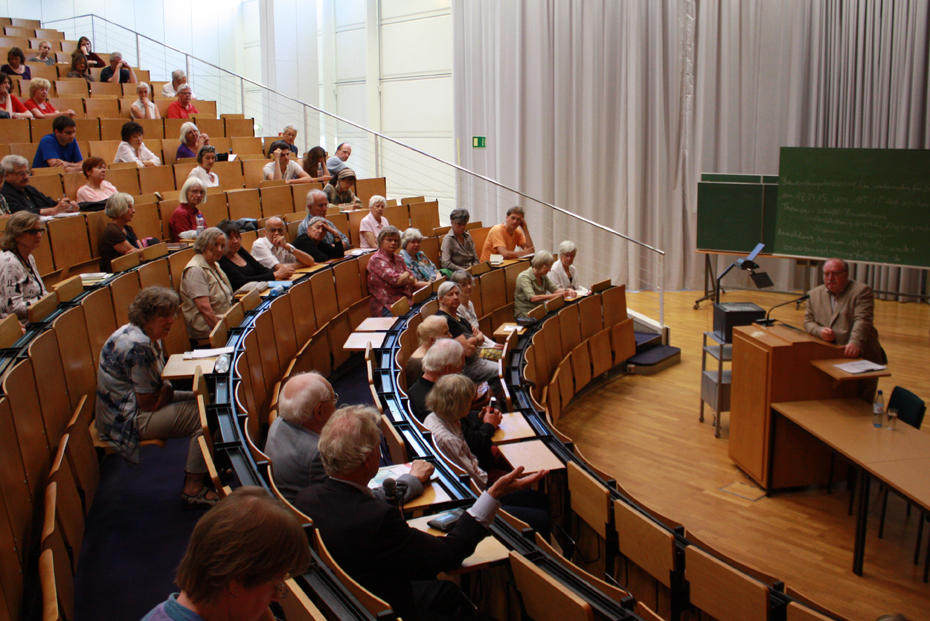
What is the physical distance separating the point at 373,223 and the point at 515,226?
4.65 feet

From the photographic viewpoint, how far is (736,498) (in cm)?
457

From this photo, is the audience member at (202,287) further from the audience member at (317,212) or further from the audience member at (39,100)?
the audience member at (39,100)

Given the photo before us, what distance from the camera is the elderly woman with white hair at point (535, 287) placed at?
6.27 metres

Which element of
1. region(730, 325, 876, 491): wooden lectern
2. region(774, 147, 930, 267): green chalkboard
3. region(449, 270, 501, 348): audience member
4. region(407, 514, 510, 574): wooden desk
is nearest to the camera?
region(407, 514, 510, 574): wooden desk

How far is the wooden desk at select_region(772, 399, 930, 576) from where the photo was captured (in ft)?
11.4

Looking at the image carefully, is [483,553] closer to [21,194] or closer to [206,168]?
[21,194]

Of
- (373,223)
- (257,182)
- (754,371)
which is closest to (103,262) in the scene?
(373,223)

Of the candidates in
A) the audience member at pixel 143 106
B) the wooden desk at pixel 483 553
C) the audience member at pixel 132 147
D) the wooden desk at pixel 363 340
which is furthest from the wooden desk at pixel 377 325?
the audience member at pixel 143 106

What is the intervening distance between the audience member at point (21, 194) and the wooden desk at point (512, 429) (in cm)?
338

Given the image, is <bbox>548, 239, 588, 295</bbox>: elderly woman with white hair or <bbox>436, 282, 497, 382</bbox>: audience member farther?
<bbox>548, 239, 588, 295</bbox>: elderly woman with white hair

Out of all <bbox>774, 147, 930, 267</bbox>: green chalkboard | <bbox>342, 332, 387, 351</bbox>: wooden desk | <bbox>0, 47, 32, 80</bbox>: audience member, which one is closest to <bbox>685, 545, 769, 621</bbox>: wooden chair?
<bbox>342, 332, 387, 351</bbox>: wooden desk

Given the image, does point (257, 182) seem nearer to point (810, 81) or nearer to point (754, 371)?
point (754, 371)

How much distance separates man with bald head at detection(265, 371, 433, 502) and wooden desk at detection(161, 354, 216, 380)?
29.6 inches

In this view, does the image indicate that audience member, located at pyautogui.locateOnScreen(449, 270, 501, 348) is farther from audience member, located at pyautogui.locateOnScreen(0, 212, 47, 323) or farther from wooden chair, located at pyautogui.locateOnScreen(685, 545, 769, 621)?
wooden chair, located at pyautogui.locateOnScreen(685, 545, 769, 621)
